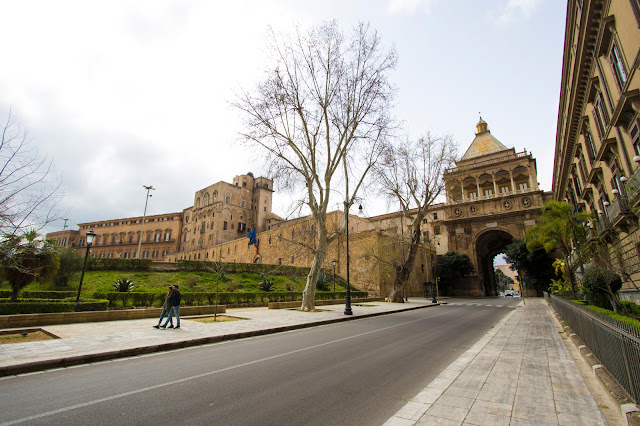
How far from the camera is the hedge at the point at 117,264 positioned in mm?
22125

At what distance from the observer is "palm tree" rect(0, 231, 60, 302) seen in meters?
7.93

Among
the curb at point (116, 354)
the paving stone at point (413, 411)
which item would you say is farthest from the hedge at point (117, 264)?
the paving stone at point (413, 411)

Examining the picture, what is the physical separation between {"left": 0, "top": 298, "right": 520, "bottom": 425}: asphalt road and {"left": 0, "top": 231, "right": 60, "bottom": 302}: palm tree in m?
4.79

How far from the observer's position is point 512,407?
3562mm

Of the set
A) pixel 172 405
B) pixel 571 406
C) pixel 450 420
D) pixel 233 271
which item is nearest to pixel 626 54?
pixel 571 406

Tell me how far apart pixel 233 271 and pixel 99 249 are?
6745 cm

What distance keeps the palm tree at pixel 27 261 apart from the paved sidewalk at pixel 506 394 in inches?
388

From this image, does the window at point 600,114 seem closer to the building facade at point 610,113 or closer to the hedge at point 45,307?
the building facade at point 610,113

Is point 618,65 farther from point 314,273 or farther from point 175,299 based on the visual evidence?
point 175,299

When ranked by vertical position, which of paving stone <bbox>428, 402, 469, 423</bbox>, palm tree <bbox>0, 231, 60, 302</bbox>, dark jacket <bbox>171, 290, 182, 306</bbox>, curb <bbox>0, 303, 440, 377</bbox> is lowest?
paving stone <bbox>428, 402, 469, 423</bbox>

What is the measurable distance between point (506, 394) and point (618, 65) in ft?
56.4

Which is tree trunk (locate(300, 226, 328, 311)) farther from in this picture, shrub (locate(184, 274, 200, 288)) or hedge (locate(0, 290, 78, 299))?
hedge (locate(0, 290, 78, 299))

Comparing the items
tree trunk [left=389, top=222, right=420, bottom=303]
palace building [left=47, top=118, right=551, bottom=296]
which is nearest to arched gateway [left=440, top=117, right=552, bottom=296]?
palace building [left=47, top=118, right=551, bottom=296]

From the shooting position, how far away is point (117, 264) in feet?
75.9
